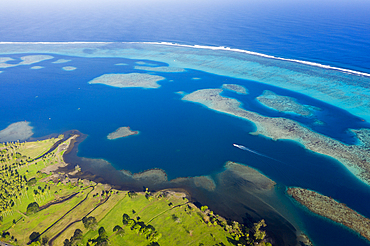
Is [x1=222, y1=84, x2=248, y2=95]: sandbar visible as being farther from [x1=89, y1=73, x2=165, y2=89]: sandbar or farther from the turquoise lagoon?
[x1=89, y1=73, x2=165, y2=89]: sandbar

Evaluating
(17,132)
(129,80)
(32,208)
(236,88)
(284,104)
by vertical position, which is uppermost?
(236,88)

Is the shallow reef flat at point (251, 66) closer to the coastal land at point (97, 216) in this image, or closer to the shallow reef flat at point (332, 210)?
the shallow reef flat at point (332, 210)

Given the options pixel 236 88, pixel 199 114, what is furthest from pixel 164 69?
pixel 199 114

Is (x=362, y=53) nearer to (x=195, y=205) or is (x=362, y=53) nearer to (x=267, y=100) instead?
(x=267, y=100)

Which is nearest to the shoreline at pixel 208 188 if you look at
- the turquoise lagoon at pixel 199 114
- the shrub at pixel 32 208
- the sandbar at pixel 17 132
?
the turquoise lagoon at pixel 199 114

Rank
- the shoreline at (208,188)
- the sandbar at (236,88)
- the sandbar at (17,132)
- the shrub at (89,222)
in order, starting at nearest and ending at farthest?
the shrub at (89,222) < the shoreline at (208,188) < the sandbar at (17,132) < the sandbar at (236,88)

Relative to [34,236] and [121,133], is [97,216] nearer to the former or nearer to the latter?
[34,236]

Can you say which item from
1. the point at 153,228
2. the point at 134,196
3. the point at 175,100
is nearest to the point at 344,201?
the point at 153,228
